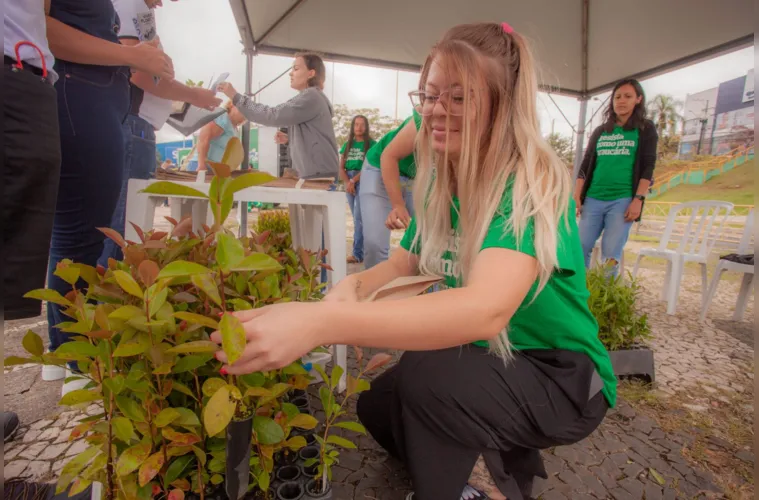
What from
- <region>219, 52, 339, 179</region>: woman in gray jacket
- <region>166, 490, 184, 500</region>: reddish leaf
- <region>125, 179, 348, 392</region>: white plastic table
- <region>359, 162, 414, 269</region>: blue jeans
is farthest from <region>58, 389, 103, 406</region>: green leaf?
<region>219, 52, 339, 179</region>: woman in gray jacket

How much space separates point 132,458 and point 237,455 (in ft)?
0.60

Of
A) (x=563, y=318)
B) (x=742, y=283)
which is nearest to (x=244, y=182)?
(x=563, y=318)

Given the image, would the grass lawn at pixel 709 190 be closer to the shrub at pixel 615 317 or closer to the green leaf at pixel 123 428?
the shrub at pixel 615 317

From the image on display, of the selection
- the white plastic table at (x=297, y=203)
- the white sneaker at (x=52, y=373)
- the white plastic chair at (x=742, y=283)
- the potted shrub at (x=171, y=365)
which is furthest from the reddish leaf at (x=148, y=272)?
the white plastic chair at (x=742, y=283)

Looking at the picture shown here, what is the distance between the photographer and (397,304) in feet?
2.57

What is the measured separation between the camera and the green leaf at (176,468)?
0.79 metres

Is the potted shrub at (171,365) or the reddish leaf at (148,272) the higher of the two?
the reddish leaf at (148,272)

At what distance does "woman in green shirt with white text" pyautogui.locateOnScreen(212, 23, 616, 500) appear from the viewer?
40.0 inches

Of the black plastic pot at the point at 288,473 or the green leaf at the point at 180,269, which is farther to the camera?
the black plastic pot at the point at 288,473

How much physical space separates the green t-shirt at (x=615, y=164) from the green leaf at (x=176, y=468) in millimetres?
3897

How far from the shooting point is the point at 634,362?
240cm

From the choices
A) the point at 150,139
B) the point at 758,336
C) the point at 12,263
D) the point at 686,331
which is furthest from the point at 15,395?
the point at 686,331

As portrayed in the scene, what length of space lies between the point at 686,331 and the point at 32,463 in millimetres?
4372

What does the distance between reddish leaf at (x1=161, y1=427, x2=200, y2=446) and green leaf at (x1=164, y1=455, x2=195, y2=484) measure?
104mm
